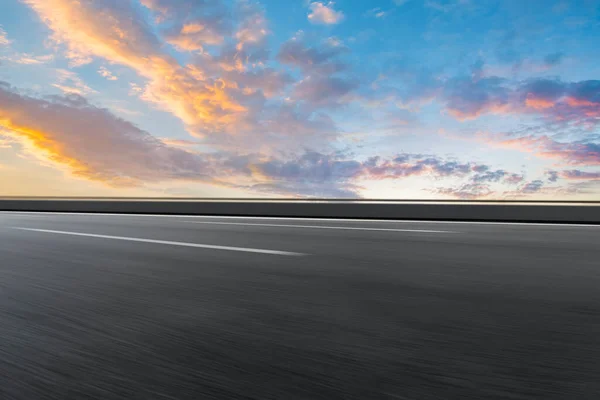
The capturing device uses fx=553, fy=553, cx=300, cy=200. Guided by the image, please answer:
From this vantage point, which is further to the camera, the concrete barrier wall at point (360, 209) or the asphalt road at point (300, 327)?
the concrete barrier wall at point (360, 209)

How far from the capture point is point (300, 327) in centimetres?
278

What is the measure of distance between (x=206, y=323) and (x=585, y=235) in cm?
784

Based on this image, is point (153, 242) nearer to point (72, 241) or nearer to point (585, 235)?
point (72, 241)

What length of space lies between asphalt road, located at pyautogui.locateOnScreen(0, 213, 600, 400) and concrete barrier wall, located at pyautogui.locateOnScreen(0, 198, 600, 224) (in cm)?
809

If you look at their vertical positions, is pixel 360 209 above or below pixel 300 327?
above

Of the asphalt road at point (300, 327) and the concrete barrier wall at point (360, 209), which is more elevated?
the concrete barrier wall at point (360, 209)

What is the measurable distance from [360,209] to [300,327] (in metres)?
12.8

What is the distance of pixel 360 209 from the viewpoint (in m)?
15.5

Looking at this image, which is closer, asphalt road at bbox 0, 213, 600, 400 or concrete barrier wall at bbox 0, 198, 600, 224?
asphalt road at bbox 0, 213, 600, 400

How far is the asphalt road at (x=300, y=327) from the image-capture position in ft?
6.45

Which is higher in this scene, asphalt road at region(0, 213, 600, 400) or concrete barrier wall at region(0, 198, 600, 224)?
concrete barrier wall at region(0, 198, 600, 224)

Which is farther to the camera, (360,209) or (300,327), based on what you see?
(360,209)

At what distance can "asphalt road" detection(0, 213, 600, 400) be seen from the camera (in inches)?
77.4

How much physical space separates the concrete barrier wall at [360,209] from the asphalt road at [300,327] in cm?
809
